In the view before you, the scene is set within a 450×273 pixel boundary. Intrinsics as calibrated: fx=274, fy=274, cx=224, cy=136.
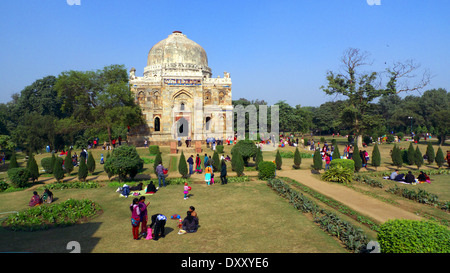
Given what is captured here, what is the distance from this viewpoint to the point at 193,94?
3862 centimetres

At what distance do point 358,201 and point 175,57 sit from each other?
121ft

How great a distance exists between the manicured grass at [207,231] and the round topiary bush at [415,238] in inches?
68.3

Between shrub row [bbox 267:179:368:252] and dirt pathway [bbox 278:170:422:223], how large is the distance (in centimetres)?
193

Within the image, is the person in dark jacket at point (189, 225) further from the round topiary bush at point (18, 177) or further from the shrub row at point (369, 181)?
the round topiary bush at point (18, 177)

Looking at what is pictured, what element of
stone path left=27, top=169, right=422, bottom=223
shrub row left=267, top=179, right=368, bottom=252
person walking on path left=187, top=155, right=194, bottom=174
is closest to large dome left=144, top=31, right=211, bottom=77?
person walking on path left=187, top=155, right=194, bottom=174

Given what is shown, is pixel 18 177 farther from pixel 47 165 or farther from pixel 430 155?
pixel 430 155

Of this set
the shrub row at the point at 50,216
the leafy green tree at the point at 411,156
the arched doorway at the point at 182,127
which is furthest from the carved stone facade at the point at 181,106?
the shrub row at the point at 50,216

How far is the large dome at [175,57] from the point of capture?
4250cm

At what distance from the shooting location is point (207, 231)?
929 cm

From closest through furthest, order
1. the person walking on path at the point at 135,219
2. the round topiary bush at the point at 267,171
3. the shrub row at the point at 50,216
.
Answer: the person walking on path at the point at 135,219
the shrub row at the point at 50,216
the round topiary bush at the point at 267,171

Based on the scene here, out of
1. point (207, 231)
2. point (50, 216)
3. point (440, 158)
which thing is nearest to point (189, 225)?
point (207, 231)
